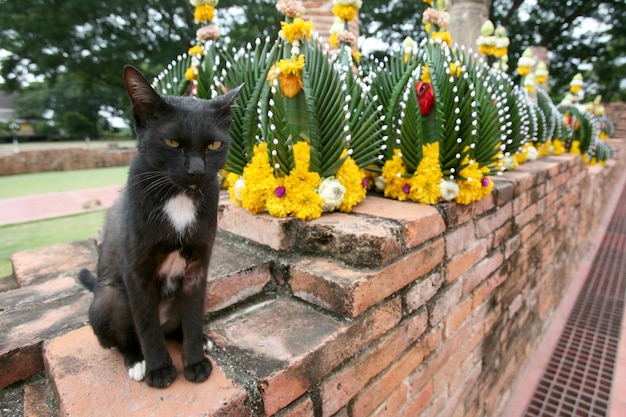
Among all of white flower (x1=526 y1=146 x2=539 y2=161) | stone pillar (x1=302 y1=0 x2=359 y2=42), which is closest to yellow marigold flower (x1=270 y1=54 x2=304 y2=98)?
stone pillar (x1=302 y1=0 x2=359 y2=42)

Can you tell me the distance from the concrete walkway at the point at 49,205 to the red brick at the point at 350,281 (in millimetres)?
3992

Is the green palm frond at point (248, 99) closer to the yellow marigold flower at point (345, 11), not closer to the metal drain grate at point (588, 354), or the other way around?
the yellow marigold flower at point (345, 11)

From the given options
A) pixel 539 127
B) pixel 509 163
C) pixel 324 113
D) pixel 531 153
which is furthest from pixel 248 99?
pixel 539 127

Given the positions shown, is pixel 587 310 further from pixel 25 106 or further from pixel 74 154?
pixel 25 106

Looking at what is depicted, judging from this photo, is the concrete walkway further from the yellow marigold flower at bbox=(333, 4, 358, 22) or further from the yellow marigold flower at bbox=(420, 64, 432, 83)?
the yellow marigold flower at bbox=(420, 64, 432, 83)

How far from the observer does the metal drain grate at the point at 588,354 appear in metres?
2.40

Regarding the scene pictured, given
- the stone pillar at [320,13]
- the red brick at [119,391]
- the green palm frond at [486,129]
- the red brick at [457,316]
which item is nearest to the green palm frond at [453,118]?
the green palm frond at [486,129]

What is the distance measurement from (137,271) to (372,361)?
0.78 metres

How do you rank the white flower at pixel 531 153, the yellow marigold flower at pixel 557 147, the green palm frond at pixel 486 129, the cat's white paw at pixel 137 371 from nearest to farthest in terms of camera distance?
the cat's white paw at pixel 137 371, the green palm frond at pixel 486 129, the white flower at pixel 531 153, the yellow marigold flower at pixel 557 147

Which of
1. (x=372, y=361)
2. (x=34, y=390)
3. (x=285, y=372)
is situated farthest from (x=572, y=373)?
(x=34, y=390)

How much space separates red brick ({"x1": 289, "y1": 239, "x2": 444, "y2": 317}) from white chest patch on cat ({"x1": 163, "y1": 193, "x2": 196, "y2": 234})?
18.4 inches

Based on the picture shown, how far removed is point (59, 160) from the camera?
448 inches

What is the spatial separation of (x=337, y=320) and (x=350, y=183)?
602 mm

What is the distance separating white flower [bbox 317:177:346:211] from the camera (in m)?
1.44
